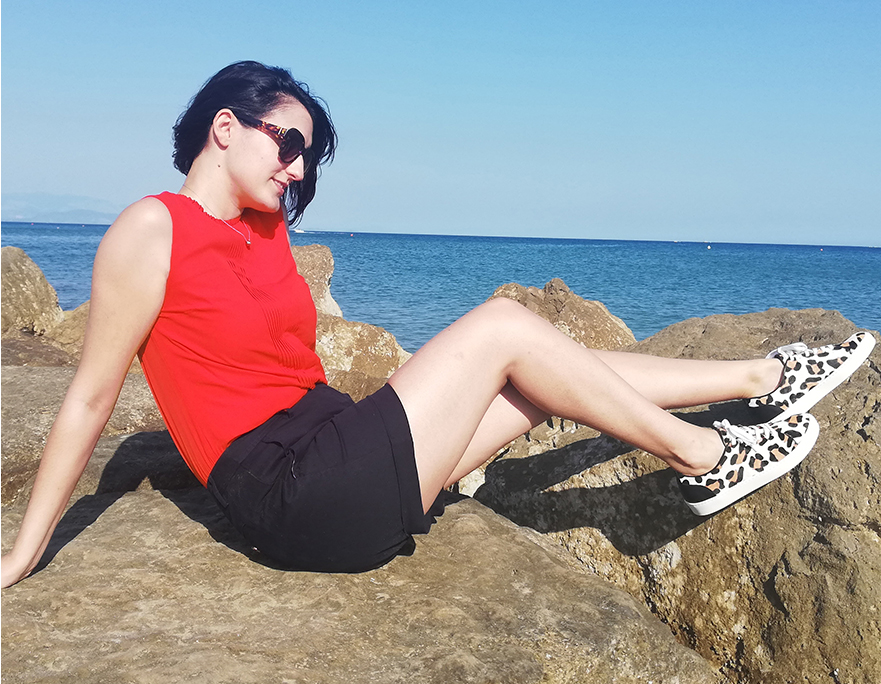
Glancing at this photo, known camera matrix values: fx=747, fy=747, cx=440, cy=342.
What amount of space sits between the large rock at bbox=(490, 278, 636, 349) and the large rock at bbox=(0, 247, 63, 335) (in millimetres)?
4682

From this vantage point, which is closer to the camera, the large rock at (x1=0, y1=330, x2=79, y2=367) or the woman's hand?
the woman's hand

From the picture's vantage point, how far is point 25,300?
7.58m

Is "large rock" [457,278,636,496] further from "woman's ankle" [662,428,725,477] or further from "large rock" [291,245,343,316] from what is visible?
"large rock" [291,245,343,316]

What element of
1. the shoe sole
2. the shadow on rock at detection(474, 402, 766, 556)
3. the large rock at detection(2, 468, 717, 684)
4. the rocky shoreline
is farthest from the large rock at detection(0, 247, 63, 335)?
the shoe sole

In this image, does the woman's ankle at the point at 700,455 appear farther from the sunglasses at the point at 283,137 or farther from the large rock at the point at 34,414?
the large rock at the point at 34,414

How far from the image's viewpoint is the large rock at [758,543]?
2.60m

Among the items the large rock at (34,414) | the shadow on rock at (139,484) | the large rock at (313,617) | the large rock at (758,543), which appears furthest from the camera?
the large rock at (34,414)

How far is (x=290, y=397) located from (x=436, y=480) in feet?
1.93

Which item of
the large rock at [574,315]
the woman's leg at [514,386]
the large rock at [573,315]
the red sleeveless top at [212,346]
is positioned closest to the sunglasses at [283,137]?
the red sleeveless top at [212,346]

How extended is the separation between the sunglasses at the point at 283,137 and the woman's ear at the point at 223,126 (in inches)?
1.0

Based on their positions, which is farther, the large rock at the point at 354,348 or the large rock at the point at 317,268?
the large rock at the point at 317,268

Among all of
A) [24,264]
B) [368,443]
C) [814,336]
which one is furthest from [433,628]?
[24,264]

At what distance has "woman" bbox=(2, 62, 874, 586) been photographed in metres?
2.32

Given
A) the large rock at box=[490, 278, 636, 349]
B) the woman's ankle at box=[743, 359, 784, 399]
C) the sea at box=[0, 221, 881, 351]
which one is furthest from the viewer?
the sea at box=[0, 221, 881, 351]
